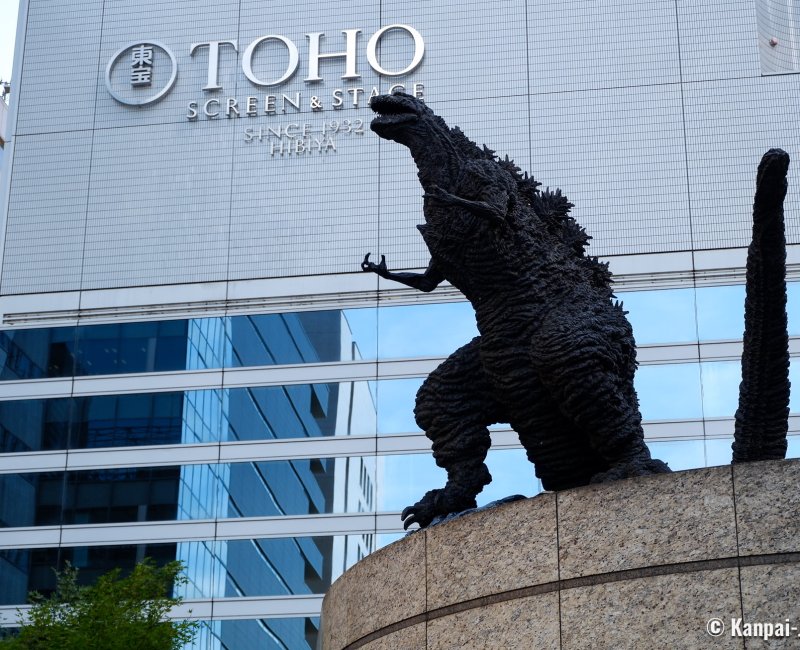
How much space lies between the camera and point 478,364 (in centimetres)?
959

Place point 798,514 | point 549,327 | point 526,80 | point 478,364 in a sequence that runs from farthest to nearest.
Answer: point 526,80 < point 478,364 < point 549,327 < point 798,514

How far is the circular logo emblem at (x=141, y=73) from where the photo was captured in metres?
40.3

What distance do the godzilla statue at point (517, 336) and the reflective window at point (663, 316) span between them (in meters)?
25.5

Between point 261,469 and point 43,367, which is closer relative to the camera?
point 261,469

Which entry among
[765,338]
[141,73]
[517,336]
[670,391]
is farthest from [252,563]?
[765,338]

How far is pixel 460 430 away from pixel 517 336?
2.83 feet

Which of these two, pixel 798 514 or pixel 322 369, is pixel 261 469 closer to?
pixel 322 369

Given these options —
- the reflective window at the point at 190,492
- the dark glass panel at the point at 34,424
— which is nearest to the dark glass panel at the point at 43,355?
the dark glass panel at the point at 34,424

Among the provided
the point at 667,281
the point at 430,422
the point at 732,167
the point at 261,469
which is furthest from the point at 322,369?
the point at 430,422

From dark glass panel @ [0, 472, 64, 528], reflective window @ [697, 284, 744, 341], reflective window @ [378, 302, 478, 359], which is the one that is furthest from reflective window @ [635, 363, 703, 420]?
dark glass panel @ [0, 472, 64, 528]

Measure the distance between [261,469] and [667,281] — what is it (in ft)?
35.3

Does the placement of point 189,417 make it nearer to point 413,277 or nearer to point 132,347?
point 132,347

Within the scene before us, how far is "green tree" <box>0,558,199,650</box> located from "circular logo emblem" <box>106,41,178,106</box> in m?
18.0

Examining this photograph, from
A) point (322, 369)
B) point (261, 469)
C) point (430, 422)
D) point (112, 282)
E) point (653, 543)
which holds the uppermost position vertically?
point (112, 282)
